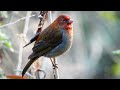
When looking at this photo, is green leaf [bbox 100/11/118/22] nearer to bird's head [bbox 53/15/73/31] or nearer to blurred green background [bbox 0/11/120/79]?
blurred green background [bbox 0/11/120/79]

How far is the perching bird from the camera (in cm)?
314

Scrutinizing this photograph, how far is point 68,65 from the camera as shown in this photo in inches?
Result: 182

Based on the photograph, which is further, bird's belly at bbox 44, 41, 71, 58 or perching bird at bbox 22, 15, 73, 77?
bird's belly at bbox 44, 41, 71, 58

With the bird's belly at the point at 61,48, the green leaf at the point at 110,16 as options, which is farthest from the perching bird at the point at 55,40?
the green leaf at the point at 110,16

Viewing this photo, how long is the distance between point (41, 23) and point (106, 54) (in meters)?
2.22

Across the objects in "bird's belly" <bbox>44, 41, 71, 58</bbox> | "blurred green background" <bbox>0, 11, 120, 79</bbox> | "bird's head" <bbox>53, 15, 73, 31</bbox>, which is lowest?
"bird's belly" <bbox>44, 41, 71, 58</bbox>

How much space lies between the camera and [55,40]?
11.1ft

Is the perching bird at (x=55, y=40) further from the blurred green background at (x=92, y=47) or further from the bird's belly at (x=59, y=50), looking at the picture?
Answer: the blurred green background at (x=92, y=47)

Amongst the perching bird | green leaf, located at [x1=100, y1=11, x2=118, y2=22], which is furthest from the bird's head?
green leaf, located at [x1=100, y1=11, x2=118, y2=22]
